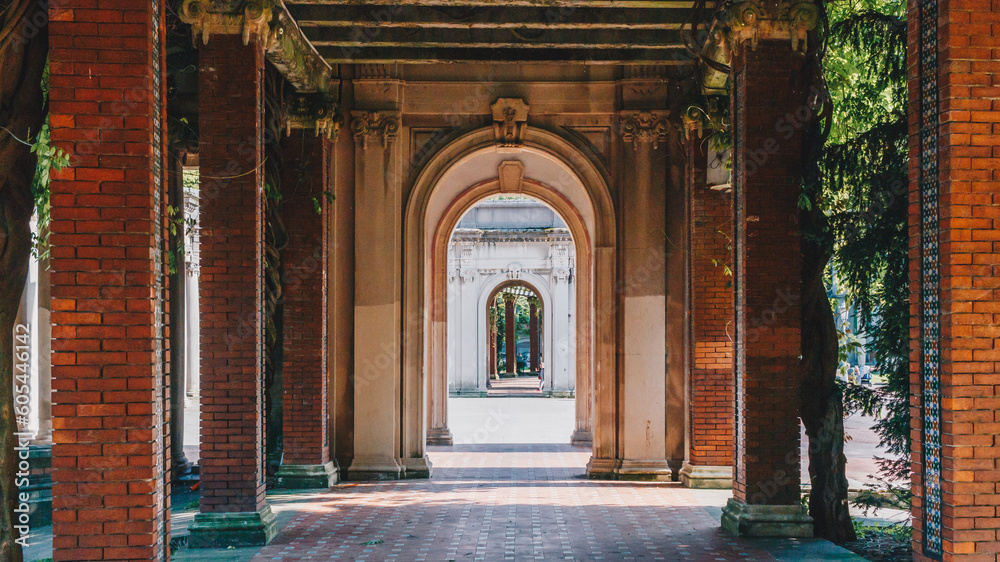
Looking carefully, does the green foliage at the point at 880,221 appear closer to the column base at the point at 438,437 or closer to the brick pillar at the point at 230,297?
the brick pillar at the point at 230,297

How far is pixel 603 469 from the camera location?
39.9 feet

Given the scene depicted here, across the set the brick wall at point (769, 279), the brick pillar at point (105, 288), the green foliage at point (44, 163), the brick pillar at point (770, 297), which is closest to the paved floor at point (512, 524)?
the brick pillar at point (770, 297)

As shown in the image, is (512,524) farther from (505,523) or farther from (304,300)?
(304,300)

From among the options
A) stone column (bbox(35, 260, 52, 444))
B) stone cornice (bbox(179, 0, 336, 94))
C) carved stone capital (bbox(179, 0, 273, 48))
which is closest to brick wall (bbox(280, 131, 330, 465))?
stone cornice (bbox(179, 0, 336, 94))

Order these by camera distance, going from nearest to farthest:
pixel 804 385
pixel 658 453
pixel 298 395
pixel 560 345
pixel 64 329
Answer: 1. pixel 64 329
2. pixel 804 385
3. pixel 298 395
4. pixel 658 453
5. pixel 560 345

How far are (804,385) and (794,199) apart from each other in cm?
183

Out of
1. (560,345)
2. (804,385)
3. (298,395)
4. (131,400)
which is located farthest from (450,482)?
(560,345)

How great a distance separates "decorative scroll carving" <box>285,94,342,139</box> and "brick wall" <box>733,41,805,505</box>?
546 cm

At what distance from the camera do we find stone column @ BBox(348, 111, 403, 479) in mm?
11875

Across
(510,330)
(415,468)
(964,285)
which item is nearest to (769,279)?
(964,285)

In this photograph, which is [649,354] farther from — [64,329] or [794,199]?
[64,329]

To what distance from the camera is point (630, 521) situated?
352 inches

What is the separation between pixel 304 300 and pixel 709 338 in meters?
5.19

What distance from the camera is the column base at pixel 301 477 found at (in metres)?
10.9
